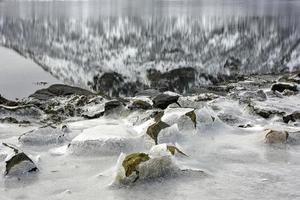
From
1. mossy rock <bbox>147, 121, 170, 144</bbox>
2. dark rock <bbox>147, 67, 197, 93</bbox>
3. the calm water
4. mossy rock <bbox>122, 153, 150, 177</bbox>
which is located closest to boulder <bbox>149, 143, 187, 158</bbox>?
mossy rock <bbox>122, 153, 150, 177</bbox>

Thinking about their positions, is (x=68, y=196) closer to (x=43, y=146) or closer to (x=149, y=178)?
(x=149, y=178)

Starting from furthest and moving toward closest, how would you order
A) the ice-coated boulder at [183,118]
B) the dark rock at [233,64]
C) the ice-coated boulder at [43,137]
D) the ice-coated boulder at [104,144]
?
1. the dark rock at [233,64]
2. the ice-coated boulder at [183,118]
3. the ice-coated boulder at [43,137]
4. the ice-coated boulder at [104,144]

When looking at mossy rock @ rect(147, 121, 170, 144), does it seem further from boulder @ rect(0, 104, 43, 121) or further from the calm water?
the calm water

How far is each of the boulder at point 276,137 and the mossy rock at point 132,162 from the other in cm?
177

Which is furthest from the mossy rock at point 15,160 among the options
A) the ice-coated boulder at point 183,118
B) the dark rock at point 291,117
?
the dark rock at point 291,117

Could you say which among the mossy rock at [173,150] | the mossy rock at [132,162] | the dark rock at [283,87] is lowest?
the dark rock at [283,87]

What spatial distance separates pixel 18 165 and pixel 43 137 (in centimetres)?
128

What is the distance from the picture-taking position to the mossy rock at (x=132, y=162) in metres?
4.20

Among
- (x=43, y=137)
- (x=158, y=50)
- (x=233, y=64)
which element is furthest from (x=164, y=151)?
(x=158, y=50)

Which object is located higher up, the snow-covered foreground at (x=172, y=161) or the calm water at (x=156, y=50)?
the snow-covered foreground at (x=172, y=161)

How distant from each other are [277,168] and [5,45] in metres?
28.5

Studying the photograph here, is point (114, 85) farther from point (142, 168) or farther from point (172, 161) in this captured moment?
point (142, 168)

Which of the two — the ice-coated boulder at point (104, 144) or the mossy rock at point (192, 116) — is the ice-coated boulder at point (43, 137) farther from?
the mossy rock at point (192, 116)

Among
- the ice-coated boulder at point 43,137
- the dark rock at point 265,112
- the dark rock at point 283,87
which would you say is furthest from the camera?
the dark rock at point 283,87
